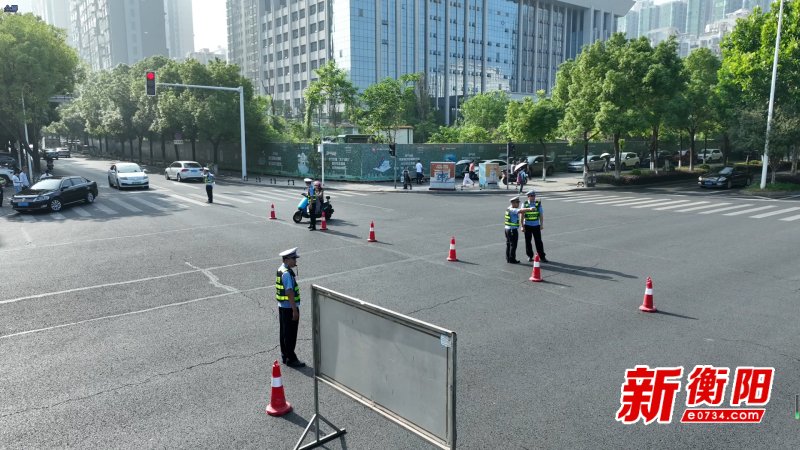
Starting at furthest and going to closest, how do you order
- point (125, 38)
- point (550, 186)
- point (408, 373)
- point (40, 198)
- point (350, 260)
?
point (125, 38) → point (550, 186) → point (40, 198) → point (350, 260) → point (408, 373)

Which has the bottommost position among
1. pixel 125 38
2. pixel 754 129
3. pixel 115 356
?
pixel 115 356

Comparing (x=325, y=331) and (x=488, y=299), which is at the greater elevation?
(x=325, y=331)

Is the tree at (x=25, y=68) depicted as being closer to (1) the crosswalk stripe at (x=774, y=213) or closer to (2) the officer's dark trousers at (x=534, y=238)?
(2) the officer's dark trousers at (x=534, y=238)

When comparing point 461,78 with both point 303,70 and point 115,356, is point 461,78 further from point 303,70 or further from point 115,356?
point 115,356

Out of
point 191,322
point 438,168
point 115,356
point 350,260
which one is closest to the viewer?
point 115,356

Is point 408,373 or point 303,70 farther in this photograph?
point 303,70

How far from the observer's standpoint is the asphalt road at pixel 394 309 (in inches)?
231

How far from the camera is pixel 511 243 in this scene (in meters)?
13.5

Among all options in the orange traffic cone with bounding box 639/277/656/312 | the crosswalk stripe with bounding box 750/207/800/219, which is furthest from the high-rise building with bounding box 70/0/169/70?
the orange traffic cone with bounding box 639/277/656/312

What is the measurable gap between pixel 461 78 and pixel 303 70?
107 feet

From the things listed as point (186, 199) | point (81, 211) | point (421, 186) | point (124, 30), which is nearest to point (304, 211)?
point (81, 211)

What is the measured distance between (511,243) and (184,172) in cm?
3243

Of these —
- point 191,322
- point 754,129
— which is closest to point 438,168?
point 754,129

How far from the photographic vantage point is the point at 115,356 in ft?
25.5
